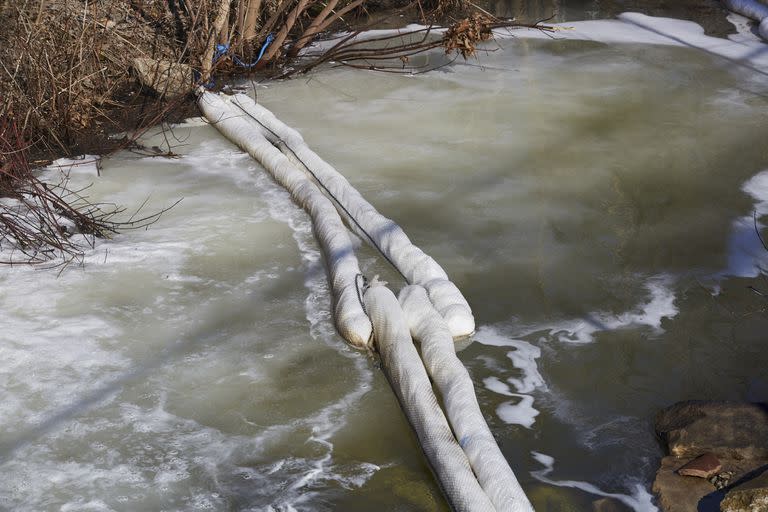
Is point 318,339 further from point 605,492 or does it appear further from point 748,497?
point 748,497

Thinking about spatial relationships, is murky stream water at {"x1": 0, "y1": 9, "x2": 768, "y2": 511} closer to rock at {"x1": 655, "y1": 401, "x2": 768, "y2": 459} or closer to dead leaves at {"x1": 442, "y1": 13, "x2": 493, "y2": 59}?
rock at {"x1": 655, "y1": 401, "x2": 768, "y2": 459}

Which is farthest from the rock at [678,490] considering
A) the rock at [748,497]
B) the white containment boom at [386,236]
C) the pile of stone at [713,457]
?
the white containment boom at [386,236]

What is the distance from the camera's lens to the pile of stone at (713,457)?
2.60m

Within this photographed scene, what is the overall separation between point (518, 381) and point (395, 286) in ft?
2.86

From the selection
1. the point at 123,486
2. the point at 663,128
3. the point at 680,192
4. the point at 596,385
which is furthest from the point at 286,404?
the point at 663,128

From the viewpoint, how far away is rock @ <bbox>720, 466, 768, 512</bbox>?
251 cm

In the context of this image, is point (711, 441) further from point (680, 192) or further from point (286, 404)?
point (680, 192)

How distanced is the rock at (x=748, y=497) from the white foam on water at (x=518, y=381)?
72cm

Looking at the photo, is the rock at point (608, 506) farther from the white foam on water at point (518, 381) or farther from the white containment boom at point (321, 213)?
the white containment boom at point (321, 213)

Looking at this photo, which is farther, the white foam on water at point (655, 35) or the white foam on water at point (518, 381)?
the white foam on water at point (655, 35)

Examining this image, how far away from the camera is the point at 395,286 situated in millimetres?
3996

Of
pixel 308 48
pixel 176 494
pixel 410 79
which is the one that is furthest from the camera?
pixel 308 48

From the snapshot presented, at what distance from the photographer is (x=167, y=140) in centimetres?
591

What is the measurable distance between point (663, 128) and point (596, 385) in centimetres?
298
